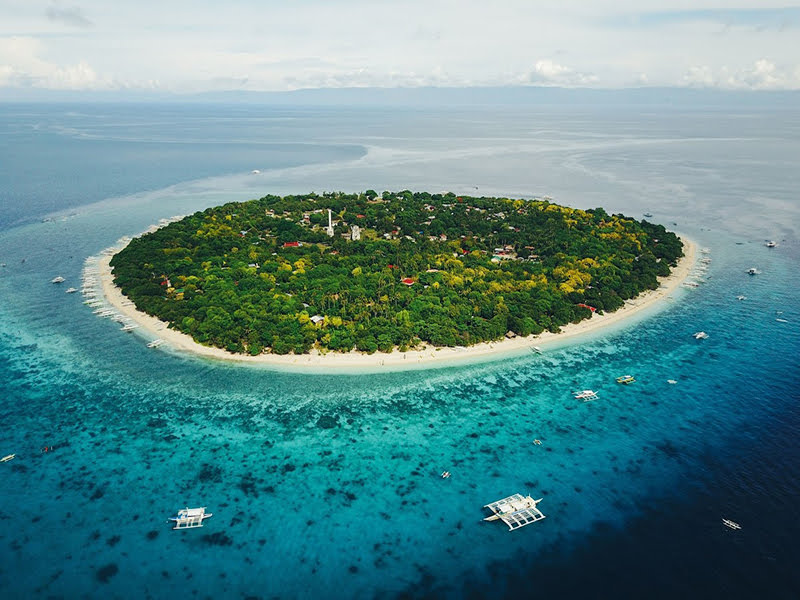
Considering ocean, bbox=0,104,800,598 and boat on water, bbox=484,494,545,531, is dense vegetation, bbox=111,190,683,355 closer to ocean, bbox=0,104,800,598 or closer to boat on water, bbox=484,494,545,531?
ocean, bbox=0,104,800,598

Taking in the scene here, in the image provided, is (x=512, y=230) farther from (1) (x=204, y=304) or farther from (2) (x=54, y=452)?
(2) (x=54, y=452)

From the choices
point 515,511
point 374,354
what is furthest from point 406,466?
point 374,354

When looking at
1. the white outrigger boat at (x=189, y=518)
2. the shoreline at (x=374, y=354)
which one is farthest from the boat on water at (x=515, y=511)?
the shoreline at (x=374, y=354)

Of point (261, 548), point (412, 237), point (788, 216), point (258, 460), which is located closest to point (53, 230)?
point (412, 237)

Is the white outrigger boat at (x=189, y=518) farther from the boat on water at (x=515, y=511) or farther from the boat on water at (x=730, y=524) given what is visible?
the boat on water at (x=730, y=524)

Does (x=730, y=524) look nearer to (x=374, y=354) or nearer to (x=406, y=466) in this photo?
(x=406, y=466)
